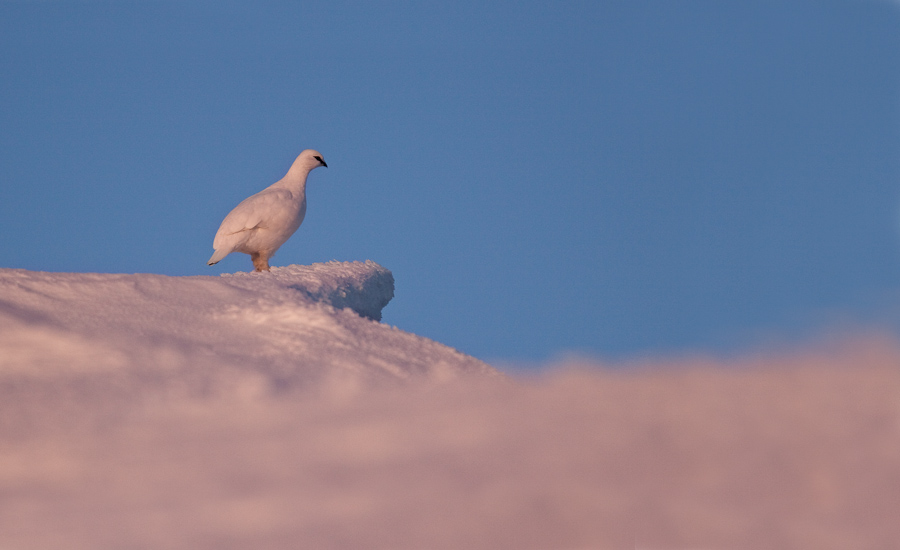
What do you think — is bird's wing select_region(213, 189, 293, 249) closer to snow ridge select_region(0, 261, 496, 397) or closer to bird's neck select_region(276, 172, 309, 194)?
bird's neck select_region(276, 172, 309, 194)

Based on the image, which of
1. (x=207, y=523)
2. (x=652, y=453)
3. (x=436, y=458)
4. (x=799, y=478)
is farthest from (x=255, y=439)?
(x=799, y=478)

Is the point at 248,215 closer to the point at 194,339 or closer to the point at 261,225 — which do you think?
the point at 261,225

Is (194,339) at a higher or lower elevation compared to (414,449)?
higher

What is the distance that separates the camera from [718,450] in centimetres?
165

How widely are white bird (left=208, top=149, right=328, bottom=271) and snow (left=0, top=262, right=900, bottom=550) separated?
224 centimetres

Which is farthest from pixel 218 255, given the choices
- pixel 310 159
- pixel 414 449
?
pixel 414 449

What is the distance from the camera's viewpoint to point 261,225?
494cm

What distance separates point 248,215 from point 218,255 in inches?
13.2

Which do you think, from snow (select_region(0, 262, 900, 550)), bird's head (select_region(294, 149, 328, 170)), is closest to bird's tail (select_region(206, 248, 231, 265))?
bird's head (select_region(294, 149, 328, 170))

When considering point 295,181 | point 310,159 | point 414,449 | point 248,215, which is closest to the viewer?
point 414,449

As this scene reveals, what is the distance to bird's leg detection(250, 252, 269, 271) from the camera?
5.13m

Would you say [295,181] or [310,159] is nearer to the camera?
[295,181]

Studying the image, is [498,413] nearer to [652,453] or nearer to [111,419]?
[652,453]

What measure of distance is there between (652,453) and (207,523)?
0.98 m
